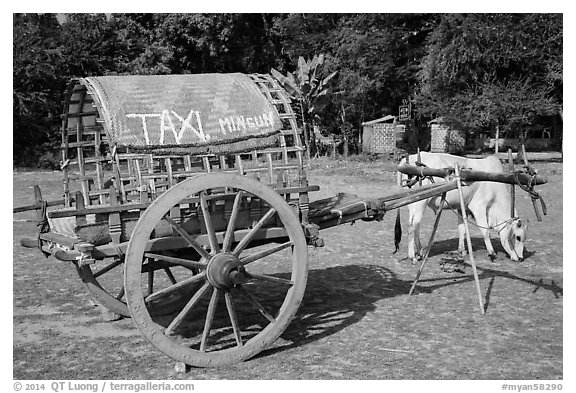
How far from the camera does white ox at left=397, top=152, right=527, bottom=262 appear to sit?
31.7 feet

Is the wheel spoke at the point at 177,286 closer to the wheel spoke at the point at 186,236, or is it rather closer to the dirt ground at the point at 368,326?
the wheel spoke at the point at 186,236

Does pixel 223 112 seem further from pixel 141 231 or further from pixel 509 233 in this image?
pixel 509 233

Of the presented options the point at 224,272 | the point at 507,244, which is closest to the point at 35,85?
the point at 507,244

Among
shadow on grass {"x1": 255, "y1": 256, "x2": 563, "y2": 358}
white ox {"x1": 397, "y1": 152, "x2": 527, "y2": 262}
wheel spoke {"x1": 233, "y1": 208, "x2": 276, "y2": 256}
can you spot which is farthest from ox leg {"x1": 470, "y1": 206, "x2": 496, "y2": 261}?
wheel spoke {"x1": 233, "y1": 208, "x2": 276, "y2": 256}

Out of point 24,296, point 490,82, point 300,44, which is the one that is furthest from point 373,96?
point 24,296

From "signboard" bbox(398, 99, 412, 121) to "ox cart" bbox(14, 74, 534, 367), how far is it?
2706 centimetres

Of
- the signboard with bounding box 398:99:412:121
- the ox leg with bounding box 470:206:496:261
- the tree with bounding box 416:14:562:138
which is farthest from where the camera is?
the signboard with bounding box 398:99:412:121

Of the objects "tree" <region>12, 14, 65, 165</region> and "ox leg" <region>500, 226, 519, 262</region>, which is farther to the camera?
"tree" <region>12, 14, 65, 165</region>

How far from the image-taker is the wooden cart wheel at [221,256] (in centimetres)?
502

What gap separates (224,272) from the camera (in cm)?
528

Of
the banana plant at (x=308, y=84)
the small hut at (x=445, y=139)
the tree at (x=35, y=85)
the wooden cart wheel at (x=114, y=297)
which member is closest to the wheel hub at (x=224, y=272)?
the wooden cart wheel at (x=114, y=297)

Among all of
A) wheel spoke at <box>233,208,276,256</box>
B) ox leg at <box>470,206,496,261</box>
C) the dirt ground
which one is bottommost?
the dirt ground

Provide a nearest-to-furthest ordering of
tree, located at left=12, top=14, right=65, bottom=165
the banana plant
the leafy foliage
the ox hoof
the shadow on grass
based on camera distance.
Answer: the ox hoof < the shadow on grass < the leafy foliage < tree, located at left=12, top=14, right=65, bottom=165 < the banana plant

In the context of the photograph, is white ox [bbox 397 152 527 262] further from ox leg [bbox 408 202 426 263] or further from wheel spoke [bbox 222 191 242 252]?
wheel spoke [bbox 222 191 242 252]
